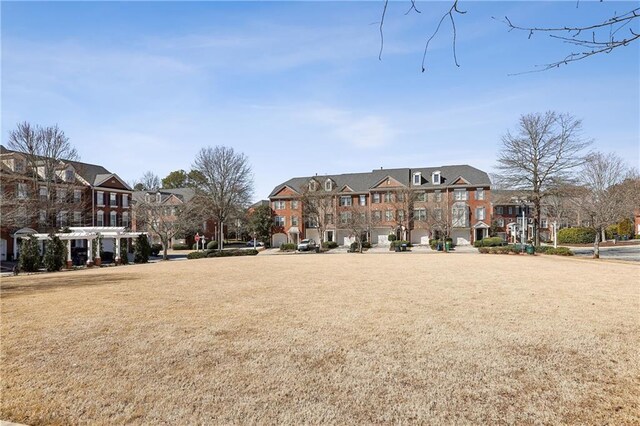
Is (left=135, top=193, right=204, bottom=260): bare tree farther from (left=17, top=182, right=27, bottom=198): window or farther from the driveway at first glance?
the driveway

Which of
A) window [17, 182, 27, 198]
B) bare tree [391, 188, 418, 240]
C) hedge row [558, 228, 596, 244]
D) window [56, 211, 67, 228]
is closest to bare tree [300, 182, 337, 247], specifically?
bare tree [391, 188, 418, 240]

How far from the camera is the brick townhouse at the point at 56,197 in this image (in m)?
35.7

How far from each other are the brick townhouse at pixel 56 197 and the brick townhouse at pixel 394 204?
24.0 m

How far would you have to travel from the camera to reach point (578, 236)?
5125 cm

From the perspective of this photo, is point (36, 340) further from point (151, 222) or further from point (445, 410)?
point (151, 222)

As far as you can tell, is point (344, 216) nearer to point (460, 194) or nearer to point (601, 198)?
point (460, 194)

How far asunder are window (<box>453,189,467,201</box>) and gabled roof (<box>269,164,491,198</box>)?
4.66ft

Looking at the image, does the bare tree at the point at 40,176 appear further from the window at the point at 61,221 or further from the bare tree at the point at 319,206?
the bare tree at the point at 319,206

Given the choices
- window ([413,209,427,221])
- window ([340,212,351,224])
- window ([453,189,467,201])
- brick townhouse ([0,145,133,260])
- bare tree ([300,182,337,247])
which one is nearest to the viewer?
brick townhouse ([0,145,133,260])

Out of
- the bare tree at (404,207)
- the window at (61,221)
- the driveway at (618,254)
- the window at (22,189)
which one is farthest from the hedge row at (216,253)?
the driveway at (618,254)

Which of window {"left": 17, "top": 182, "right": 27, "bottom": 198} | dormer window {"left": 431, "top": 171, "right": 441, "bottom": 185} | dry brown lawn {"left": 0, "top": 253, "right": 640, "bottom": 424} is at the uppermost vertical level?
dormer window {"left": 431, "top": 171, "right": 441, "bottom": 185}

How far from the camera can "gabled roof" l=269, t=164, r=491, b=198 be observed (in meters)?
59.8

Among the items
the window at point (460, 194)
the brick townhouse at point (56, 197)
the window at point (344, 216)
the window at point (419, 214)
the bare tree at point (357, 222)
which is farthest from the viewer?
the window at point (344, 216)

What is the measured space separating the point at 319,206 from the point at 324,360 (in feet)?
182
